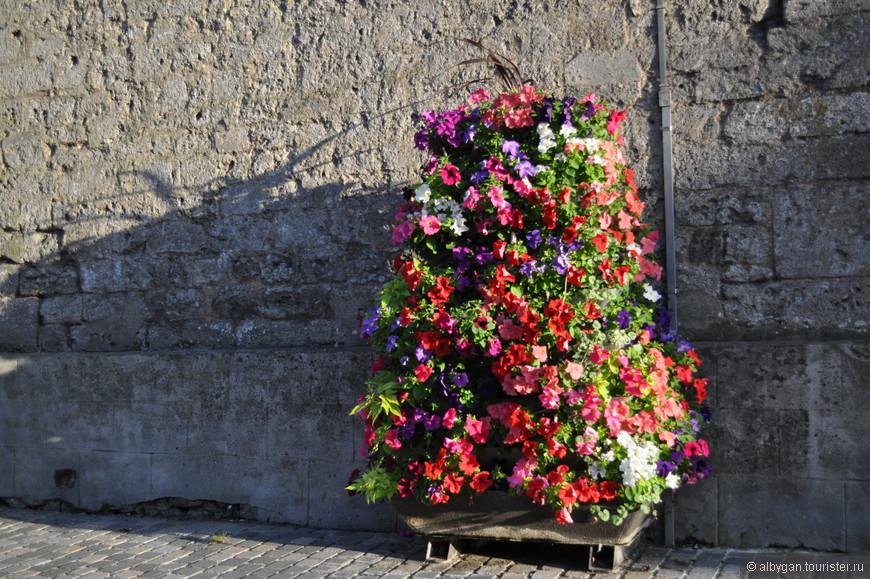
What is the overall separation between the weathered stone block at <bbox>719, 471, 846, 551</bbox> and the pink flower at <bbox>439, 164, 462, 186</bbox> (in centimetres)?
176

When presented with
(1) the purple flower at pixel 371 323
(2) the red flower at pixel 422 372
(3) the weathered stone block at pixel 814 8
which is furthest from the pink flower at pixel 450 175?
(3) the weathered stone block at pixel 814 8

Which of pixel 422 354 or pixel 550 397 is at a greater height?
pixel 422 354

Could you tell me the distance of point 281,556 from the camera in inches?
165

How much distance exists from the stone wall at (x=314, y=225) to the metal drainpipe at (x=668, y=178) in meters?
0.05

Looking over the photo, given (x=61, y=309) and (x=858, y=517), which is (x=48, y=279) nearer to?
(x=61, y=309)

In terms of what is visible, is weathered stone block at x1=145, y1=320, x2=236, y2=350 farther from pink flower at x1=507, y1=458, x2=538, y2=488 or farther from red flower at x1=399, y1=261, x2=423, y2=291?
pink flower at x1=507, y1=458, x2=538, y2=488

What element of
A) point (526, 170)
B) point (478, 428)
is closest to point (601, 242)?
point (526, 170)

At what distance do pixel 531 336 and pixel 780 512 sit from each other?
1393 millimetres

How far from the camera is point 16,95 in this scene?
228 inches

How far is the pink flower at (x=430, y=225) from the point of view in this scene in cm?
386

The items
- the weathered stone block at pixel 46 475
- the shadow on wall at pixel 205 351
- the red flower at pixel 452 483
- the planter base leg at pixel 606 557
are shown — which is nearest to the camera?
the red flower at pixel 452 483

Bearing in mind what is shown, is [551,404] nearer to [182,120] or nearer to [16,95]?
[182,120]

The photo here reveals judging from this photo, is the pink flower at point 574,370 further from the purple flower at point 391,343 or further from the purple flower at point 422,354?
the purple flower at point 391,343

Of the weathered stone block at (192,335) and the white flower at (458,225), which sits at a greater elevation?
the white flower at (458,225)
